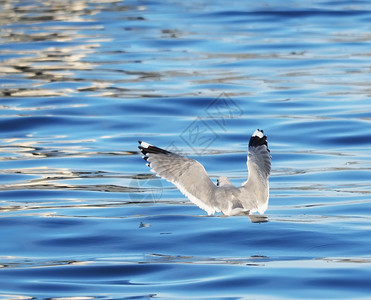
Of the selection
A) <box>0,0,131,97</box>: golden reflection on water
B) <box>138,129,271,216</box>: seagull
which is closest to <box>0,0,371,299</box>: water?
<box>0,0,131,97</box>: golden reflection on water

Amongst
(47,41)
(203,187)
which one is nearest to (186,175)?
(203,187)

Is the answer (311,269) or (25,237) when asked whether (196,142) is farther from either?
(311,269)

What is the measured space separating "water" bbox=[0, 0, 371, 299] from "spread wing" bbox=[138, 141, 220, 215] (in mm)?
612

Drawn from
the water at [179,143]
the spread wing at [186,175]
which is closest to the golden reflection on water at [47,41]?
the water at [179,143]

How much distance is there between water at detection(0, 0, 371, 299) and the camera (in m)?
8.87

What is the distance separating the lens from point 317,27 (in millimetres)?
27547

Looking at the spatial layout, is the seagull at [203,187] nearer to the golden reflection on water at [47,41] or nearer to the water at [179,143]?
the water at [179,143]

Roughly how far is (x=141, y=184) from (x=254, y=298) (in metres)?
4.84

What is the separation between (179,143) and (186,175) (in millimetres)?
6251

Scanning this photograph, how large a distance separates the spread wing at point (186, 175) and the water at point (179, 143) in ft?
2.01

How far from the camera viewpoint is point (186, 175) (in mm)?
8930

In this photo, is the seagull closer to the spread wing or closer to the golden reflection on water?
the spread wing

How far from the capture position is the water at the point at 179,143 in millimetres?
8867

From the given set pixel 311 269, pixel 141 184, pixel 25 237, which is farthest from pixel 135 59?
pixel 311 269
